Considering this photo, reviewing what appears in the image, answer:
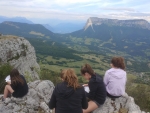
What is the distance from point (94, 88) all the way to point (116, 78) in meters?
2.00

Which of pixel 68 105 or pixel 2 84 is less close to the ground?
pixel 68 105

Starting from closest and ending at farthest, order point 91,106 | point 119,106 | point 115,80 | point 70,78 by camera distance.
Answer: point 70,78
point 91,106
point 115,80
point 119,106

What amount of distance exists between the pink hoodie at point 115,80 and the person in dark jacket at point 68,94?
3.25 m

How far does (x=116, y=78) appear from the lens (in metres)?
12.2

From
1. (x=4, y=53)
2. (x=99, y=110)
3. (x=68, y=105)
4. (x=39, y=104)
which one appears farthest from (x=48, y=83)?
(x=4, y=53)

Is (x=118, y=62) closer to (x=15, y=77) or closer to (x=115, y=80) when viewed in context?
(x=115, y=80)

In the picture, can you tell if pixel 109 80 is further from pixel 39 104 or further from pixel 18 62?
pixel 18 62

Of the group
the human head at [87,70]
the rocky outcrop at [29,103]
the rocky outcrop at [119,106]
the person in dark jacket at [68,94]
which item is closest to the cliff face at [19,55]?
the rocky outcrop at [29,103]

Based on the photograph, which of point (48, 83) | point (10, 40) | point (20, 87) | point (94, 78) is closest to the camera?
A: point (94, 78)

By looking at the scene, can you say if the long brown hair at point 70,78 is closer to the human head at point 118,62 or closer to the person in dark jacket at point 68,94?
the person in dark jacket at point 68,94

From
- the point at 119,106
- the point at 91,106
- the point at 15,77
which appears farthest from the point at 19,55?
the point at 91,106

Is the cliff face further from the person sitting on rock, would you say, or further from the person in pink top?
the person in pink top

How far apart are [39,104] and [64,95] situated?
6652 millimetres

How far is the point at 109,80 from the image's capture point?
40.2ft
